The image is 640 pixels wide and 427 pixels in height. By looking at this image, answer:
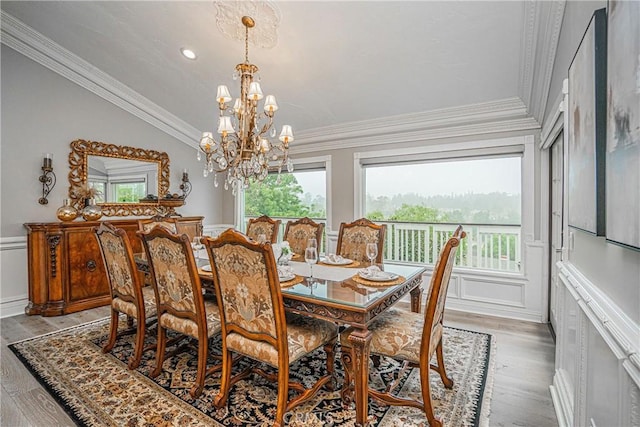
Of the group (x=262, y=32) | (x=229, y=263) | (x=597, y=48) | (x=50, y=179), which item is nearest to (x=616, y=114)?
(x=597, y=48)

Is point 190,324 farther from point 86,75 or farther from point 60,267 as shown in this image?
point 86,75

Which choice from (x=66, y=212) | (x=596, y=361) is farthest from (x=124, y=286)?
(x=596, y=361)

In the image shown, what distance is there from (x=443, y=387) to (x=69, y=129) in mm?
4962

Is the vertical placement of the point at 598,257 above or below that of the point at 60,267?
above

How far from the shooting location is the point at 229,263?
180 centimetres

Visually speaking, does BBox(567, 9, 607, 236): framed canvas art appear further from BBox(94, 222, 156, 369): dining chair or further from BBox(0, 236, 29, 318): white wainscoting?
BBox(0, 236, 29, 318): white wainscoting

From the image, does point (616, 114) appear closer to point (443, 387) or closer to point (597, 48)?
point (597, 48)

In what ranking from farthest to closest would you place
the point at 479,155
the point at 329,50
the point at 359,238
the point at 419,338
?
1. the point at 479,155
2. the point at 359,238
3. the point at 329,50
4. the point at 419,338

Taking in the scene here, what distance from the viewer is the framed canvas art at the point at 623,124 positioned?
0.86 meters

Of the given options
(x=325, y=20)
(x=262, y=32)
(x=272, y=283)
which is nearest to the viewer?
(x=272, y=283)

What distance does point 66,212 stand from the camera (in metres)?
3.79

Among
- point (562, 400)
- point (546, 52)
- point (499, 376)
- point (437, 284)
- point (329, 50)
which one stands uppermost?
point (329, 50)

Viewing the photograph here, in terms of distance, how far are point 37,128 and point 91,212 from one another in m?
1.13

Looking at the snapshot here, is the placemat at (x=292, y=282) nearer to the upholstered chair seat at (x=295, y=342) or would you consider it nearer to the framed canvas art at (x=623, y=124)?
the upholstered chair seat at (x=295, y=342)
